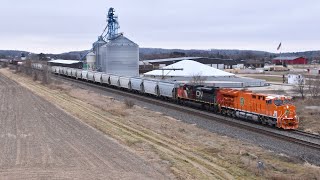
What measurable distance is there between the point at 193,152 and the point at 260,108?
40.1 ft

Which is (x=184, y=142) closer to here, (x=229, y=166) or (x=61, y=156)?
(x=229, y=166)

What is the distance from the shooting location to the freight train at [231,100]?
2920 cm

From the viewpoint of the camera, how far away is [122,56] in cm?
8150

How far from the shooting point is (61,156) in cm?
1742

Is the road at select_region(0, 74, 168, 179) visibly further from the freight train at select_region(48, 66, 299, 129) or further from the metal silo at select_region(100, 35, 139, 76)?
the metal silo at select_region(100, 35, 139, 76)

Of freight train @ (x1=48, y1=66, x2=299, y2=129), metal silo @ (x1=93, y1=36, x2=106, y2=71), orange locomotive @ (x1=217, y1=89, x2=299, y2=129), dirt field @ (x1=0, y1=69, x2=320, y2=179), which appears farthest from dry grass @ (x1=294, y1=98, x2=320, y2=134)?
metal silo @ (x1=93, y1=36, x2=106, y2=71)

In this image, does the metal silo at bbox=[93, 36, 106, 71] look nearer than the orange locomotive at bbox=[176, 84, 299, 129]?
No

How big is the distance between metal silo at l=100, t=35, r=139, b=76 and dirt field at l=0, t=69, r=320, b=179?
163 ft

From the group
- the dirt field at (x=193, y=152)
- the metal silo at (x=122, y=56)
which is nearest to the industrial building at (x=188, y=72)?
the metal silo at (x=122, y=56)

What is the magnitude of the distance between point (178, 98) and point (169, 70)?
1855 inches

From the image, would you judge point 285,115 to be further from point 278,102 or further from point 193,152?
point 193,152

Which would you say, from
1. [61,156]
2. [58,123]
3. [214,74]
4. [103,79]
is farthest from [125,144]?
[214,74]

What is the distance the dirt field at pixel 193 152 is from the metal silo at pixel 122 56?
1958 inches

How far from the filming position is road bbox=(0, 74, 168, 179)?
14805 mm
